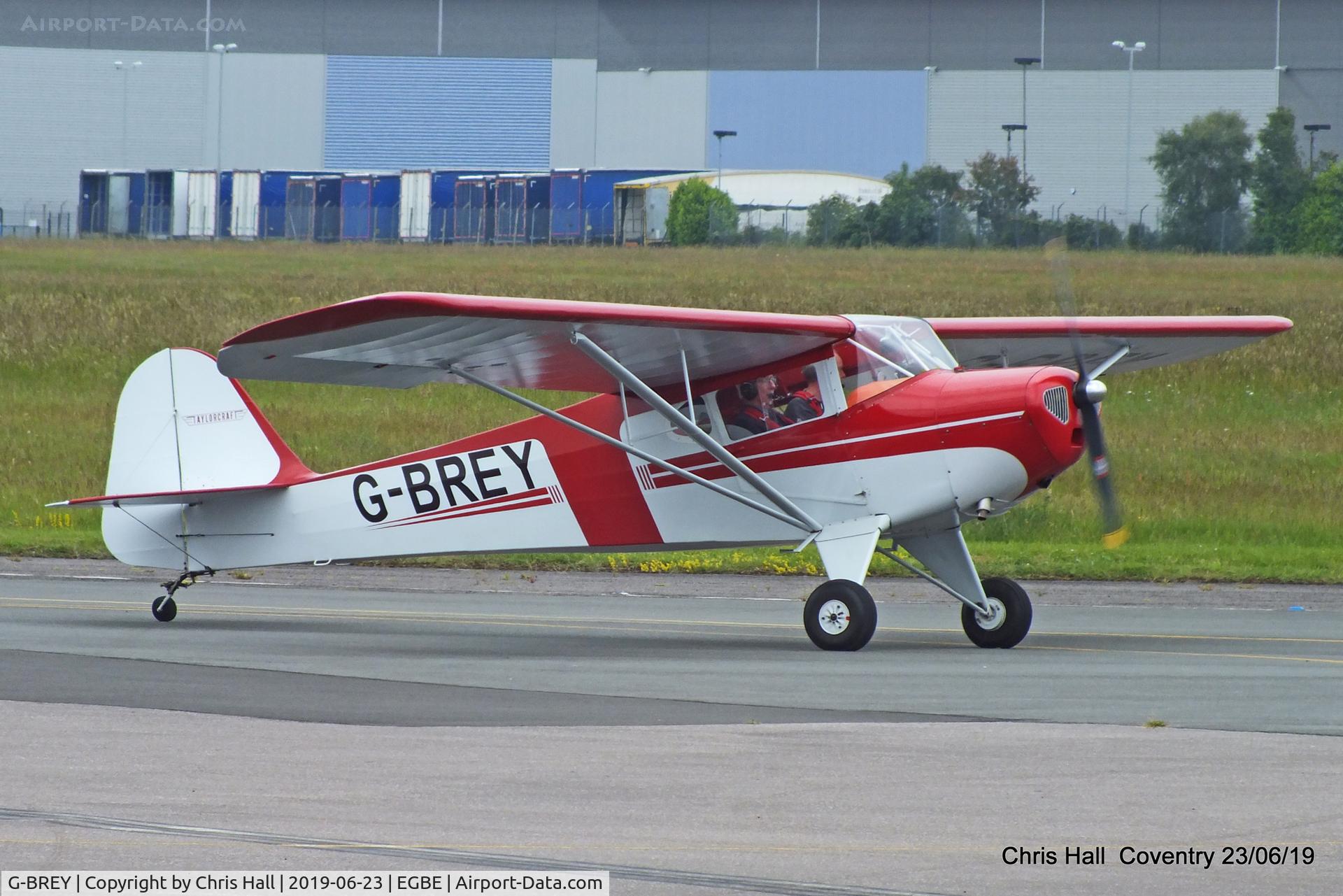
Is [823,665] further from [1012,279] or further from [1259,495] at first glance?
[1012,279]

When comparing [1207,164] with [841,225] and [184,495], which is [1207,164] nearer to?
[841,225]

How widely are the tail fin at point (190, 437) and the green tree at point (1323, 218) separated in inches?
2138

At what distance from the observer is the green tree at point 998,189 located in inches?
2542

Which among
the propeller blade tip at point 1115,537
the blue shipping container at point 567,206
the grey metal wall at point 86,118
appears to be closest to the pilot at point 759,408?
the propeller blade tip at point 1115,537

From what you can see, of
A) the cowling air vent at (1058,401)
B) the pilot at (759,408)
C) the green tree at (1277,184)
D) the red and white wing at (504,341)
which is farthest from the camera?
the green tree at (1277,184)

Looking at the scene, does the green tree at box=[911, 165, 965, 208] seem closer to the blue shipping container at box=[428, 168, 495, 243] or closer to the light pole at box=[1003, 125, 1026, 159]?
the light pole at box=[1003, 125, 1026, 159]

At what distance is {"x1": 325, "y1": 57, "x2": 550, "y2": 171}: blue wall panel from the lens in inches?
2963

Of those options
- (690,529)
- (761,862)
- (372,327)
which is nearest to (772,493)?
(690,529)

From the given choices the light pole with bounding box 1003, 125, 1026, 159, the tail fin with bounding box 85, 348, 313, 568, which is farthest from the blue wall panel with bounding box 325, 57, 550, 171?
the tail fin with bounding box 85, 348, 313, 568

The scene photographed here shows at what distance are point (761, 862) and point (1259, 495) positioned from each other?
19447mm

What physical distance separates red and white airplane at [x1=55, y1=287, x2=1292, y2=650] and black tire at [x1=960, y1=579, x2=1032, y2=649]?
0.02m

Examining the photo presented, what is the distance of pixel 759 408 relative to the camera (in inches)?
512

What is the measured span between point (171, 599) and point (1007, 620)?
7.36m

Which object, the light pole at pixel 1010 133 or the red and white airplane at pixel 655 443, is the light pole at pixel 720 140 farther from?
the red and white airplane at pixel 655 443
